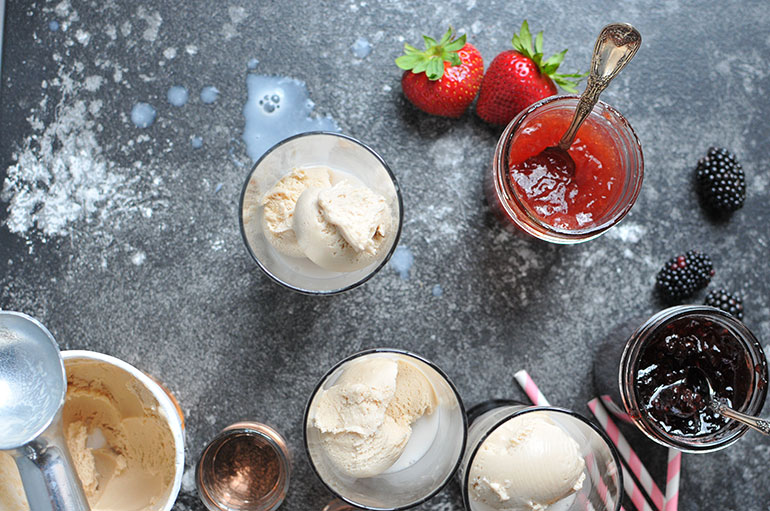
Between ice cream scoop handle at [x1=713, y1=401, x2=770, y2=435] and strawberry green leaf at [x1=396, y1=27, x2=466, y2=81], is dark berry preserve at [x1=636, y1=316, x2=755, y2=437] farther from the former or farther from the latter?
strawberry green leaf at [x1=396, y1=27, x2=466, y2=81]

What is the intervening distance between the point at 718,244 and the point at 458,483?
87cm

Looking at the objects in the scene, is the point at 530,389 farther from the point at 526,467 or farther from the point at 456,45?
the point at 456,45

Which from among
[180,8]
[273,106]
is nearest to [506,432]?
[273,106]

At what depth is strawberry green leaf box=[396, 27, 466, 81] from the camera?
1.45 m

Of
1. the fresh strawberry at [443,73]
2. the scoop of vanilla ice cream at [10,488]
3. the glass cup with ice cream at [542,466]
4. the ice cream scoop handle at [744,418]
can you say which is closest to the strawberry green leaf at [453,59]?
the fresh strawberry at [443,73]

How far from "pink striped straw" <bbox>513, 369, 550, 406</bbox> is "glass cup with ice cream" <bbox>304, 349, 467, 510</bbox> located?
244mm

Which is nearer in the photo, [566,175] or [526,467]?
[526,467]

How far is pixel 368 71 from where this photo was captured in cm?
158

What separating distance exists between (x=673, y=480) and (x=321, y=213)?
1033 mm

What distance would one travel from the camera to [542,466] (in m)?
1.29

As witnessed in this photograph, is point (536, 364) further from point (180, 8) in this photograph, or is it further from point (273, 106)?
point (180, 8)

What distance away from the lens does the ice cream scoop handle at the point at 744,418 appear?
4.15 feet

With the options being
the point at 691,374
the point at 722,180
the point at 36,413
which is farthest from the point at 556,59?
the point at 36,413

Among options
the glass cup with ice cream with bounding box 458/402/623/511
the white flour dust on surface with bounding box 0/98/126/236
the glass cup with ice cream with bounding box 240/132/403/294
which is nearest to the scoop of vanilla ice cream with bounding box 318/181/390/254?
the glass cup with ice cream with bounding box 240/132/403/294
